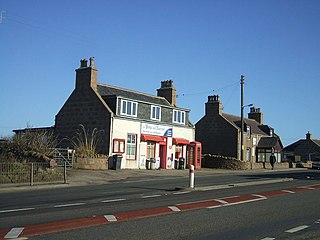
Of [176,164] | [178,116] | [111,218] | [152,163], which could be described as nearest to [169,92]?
[178,116]

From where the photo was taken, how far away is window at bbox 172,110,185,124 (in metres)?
42.9

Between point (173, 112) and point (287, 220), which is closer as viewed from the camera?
point (287, 220)

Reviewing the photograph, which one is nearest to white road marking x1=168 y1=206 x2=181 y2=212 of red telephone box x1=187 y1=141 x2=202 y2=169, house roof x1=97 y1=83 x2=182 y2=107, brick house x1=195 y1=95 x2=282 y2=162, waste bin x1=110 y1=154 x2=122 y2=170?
waste bin x1=110 y1=154 x2=122 y2=170

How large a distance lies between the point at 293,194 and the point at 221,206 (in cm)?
575

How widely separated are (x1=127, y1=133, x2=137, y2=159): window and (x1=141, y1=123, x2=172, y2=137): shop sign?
1.30 meters

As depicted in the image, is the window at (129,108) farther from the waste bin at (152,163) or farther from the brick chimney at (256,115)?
the brick chimney at (256,115)

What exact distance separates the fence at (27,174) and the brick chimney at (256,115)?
54157 mm

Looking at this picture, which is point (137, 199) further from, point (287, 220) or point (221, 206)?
point (287, 220)

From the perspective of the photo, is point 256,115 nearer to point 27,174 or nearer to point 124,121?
point 124,121

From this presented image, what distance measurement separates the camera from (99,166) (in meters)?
33.1

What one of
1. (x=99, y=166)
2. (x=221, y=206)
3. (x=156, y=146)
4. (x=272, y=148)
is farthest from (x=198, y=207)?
(x=272, y=148)

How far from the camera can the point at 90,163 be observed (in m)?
32.3

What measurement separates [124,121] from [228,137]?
24.7 meters

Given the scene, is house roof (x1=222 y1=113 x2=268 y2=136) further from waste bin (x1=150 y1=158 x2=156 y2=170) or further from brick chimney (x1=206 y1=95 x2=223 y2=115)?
waste bin (x1=150 y1=158 x2=156 y2=170)
